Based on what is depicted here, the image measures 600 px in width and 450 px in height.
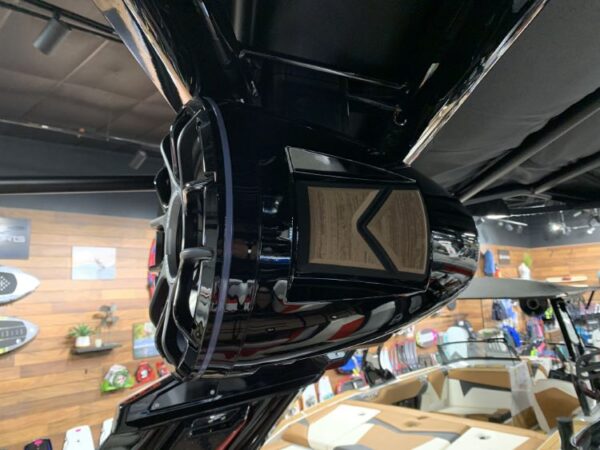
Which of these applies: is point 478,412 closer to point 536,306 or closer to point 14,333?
point 536,306

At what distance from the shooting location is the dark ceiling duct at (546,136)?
881mm

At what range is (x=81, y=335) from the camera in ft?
9.56

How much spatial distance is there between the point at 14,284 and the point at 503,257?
736 centimetres

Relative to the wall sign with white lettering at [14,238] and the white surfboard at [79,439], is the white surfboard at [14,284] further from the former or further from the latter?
the white surfboard at [79,439]

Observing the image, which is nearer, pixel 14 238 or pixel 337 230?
pixel 337 230

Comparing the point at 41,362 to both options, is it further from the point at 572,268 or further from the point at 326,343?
the point at 572,268

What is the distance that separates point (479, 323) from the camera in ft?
22.7

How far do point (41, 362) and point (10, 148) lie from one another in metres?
1.39

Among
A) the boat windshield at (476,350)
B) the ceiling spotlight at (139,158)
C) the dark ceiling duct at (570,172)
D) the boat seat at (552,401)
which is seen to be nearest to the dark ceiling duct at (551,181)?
the dark ceiling duct at (570,172)

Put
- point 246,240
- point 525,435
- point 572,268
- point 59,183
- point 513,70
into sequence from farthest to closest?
point 572,268 → point 525,435 → point 513,70 → point 59,183 → point 246,240

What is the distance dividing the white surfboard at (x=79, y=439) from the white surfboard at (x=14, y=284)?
949 mm

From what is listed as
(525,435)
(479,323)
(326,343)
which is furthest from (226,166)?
(479,323)

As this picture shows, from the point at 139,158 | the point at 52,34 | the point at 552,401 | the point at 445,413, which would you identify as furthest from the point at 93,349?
the point at 552,401

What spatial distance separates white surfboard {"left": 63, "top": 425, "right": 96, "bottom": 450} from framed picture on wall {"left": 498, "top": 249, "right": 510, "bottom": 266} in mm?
6854
